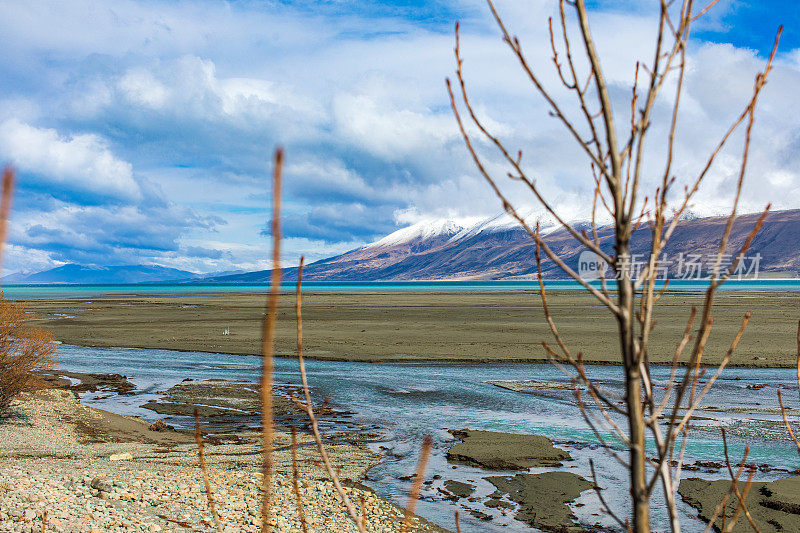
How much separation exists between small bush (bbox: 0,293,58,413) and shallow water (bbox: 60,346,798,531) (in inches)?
146

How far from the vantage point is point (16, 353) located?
17.7 meters

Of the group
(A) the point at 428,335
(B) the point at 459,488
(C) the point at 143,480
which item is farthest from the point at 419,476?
(A) the point at 428,335

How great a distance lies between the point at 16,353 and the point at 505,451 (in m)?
14.4

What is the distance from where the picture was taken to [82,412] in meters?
19.1

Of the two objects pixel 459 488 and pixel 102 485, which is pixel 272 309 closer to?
pixel 102 485

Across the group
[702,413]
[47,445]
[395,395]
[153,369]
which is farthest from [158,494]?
[153,369]

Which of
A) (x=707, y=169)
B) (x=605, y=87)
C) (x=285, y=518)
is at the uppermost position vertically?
(x=605, y=87)

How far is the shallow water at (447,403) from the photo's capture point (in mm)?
13492

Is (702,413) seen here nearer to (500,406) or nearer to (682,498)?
(500,406)

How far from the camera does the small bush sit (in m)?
16.9

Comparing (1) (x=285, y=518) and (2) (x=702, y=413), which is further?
(2) (x=702, y=413)

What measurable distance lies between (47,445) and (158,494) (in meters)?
6.41

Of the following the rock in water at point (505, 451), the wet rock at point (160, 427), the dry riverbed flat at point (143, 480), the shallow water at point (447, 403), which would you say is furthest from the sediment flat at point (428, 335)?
the dry riverbed flat at point (143, 480)

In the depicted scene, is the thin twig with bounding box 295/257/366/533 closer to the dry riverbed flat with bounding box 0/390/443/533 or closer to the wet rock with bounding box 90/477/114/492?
the dry riverbed flat with bounding box 0/390/443/533
